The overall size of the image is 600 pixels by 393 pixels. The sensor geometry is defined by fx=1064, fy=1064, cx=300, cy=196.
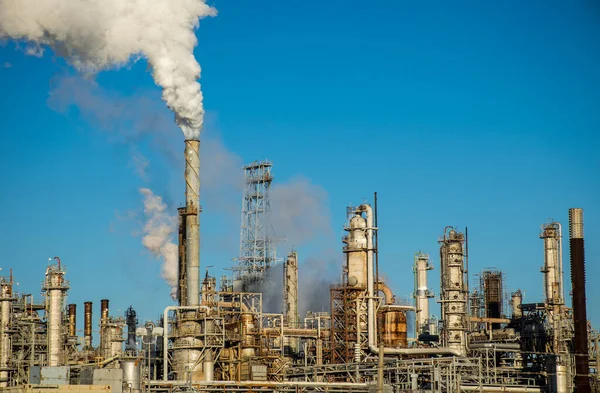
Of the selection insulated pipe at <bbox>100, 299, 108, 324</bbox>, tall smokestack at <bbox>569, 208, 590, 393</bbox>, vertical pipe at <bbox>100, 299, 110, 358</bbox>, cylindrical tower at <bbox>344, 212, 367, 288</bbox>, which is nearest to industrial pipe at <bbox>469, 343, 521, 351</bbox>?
tall smokestack at <bbox>569, 208, 590, 393</bbox>

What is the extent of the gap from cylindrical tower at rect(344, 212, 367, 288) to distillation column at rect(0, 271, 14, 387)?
24584mm

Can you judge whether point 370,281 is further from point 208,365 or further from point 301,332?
point 208,365

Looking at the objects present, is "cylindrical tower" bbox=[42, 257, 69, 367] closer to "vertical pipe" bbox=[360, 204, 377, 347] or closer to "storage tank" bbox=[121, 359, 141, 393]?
"storage tank" bbox=[121, 359, 141, 393]

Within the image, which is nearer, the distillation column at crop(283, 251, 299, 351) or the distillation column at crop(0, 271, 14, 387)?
the distillation column at crop(0, 271, 14, 387)

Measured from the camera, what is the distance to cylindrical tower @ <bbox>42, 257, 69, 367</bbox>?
74562mm

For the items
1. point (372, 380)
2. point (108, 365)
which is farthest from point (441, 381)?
point (108, 365)

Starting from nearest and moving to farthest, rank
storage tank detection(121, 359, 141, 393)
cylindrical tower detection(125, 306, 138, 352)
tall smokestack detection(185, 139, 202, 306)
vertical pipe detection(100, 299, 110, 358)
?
storage tank detection(121, 359, 141, 393), tall smokestack detection(185, 139, 202, 306), vertical pipe detection(100, 299, 110, 358), cylindrical tower detection(125, 306, 138, 352)

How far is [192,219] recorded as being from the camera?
75.4m

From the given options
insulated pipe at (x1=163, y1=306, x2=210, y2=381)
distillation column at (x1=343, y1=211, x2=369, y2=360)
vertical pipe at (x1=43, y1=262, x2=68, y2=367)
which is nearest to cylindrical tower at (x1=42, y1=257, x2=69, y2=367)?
vertical pipe at (x1=43, y1=262, x2=68, y2=367)

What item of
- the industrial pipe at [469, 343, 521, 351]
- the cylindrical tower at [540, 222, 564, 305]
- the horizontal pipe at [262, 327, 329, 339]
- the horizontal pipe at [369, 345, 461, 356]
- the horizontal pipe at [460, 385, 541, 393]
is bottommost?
the horizontal pipe at [460, 385, 541, 393]

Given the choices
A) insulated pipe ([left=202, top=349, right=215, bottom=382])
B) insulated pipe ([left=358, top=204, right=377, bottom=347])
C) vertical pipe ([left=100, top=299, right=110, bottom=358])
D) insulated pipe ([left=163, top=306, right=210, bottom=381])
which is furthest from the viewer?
vertical pipe ([left=100, top=299, right=110, bottom=358])

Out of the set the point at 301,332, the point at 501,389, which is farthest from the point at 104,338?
the point at 501,389

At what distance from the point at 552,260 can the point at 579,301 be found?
8258mm

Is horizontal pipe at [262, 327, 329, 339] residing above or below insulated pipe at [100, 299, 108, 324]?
below
